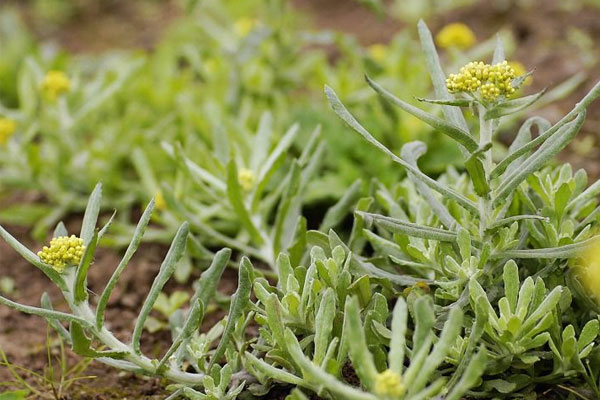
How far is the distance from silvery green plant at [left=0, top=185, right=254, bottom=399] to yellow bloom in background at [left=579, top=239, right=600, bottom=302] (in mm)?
766

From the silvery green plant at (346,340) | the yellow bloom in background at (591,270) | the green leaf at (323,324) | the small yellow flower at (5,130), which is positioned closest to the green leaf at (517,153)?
the yellow bloom in background at (591,270)

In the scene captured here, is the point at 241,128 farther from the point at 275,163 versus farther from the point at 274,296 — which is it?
the point at 274,296

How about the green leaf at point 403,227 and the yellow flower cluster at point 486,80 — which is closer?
the yellow flower cluster at point 486,80

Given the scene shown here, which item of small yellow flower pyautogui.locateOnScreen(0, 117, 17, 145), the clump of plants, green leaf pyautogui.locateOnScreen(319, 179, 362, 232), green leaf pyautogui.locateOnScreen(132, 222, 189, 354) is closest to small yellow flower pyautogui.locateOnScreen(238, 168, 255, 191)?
green leaf pyautogui.locateOnScreen(319, 179, 362, 232)

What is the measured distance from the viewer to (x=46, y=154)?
3.34 metres

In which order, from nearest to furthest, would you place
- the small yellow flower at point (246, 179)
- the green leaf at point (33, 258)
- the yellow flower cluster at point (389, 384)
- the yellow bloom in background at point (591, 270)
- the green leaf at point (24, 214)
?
the yellow flower cluster at point (389, 384), the yellow bloom in background at point (591, 270), the green leaf at point (33, 258), the small yellow flower at point (246, 179), the green leaf at point (24, 214)

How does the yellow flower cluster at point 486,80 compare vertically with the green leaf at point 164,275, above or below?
above

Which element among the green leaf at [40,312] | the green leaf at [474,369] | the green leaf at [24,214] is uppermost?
the green leaf at [474,369]

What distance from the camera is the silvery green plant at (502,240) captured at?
1.65 meters

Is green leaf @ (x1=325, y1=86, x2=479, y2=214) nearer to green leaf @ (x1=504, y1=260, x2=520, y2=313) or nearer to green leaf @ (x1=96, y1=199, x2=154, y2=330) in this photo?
green leaf @ (x1=504, y1=260, x2=520, y2=313)

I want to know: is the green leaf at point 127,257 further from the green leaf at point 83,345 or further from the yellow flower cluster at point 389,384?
the yellow flower cluster at point 389,384

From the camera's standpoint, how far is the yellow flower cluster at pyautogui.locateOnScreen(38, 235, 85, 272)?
5.70 feet

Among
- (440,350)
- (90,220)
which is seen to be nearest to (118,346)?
(90,220)

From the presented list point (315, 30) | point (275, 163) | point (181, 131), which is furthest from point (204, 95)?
point (315, 30)
